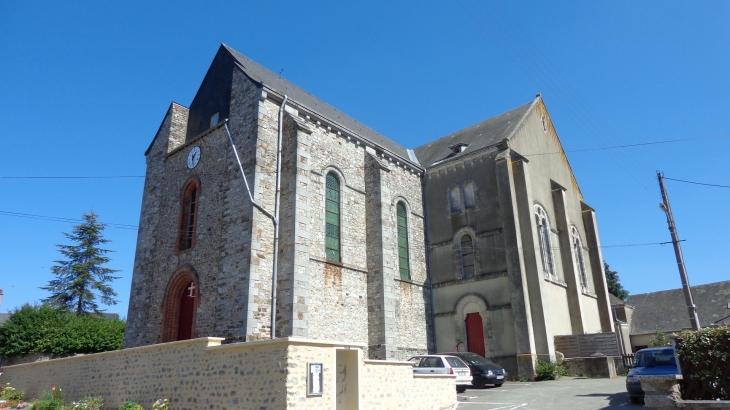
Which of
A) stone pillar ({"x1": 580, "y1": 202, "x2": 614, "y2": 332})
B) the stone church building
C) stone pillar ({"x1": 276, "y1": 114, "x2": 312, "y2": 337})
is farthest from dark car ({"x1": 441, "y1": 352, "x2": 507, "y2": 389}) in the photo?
stone pillar ({"x1": 580, "y1": 202, "x2": 614, "y2": 332})

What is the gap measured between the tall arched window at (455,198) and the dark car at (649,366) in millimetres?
11342

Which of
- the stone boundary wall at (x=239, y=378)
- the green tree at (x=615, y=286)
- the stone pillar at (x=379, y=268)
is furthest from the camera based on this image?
the green tree at (x=615, y=286)

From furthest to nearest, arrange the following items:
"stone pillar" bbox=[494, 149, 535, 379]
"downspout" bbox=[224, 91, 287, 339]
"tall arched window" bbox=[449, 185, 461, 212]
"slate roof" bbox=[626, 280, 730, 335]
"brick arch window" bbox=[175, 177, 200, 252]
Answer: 1. "slate roof" bbox=[626, 280, 730, 335]
2. "tall arched window" bbox=[449, 185, 461, 212]
3. "brick arch window" bbox=[175, 177, 200, 252]
4. "stone pillar" bbox=[494, 149, 535, 379]
5. "downspout" bbox=[224, 91, 287, 339]

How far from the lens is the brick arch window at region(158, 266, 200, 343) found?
17322 mm

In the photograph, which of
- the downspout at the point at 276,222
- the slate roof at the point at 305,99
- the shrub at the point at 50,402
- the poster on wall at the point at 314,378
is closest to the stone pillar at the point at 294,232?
the downspout at the point at 276,222

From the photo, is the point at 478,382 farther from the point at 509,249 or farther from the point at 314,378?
the point at 314,378

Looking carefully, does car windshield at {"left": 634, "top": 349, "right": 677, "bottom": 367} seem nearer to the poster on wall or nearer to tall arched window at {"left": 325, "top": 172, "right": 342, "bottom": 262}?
the poster on wall

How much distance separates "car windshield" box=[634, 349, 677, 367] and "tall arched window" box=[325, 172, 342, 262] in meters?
9.93

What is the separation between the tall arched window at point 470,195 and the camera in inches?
875

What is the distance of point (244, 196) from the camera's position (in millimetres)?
16250

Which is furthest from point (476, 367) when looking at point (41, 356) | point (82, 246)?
point (82, 246)

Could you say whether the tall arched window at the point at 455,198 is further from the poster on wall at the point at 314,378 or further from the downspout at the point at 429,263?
the poster on wall at the point at 314,378

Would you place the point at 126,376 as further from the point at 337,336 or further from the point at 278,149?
the point at 278,149

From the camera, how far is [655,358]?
39.7 ft
